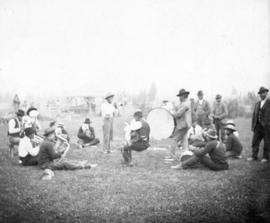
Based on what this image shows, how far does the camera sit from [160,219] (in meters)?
4.52

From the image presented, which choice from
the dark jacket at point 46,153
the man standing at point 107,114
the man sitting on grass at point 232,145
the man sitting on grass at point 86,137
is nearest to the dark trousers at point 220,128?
the man sitting on grass at point 232,145

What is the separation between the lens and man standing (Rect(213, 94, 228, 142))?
33.1 feet

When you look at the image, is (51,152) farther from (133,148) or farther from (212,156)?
(212,156)

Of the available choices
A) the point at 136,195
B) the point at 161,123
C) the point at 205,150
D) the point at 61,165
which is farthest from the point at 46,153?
the point at 205,150

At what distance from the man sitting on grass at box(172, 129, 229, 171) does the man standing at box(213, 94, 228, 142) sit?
3374 millimetres

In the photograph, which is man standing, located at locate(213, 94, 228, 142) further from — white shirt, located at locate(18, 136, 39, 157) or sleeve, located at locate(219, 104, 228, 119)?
white shirt, located at locate(18, 136, 39, 157)

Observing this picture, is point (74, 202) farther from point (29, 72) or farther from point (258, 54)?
point (258, 54)

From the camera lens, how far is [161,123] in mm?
8219

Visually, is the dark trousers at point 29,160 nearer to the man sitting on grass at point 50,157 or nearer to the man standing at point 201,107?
the man sitting on grass at point 50,157

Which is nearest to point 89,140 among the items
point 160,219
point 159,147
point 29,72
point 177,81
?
point 159,147

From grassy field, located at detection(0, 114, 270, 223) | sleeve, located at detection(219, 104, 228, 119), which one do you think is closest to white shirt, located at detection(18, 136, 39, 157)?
grassy field, located at detection(0, 114, 270, 223)

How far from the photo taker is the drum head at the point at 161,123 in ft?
26.4

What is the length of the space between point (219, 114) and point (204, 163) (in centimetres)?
378

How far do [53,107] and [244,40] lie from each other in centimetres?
929
